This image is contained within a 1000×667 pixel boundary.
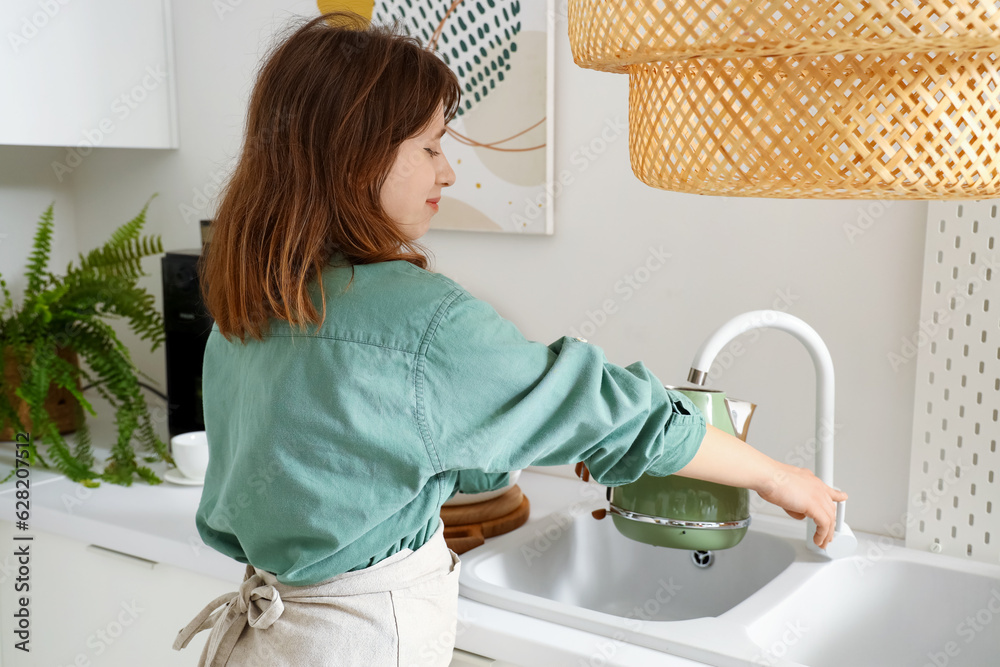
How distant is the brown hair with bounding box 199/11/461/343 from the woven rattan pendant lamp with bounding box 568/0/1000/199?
0.90 feet

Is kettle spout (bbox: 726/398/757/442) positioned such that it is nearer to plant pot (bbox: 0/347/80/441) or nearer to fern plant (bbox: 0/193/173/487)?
fern plant (bbox: 0/193/173/487)

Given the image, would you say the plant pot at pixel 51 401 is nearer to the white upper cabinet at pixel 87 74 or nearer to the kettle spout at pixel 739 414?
the white upper cabinet at pixel 87 74

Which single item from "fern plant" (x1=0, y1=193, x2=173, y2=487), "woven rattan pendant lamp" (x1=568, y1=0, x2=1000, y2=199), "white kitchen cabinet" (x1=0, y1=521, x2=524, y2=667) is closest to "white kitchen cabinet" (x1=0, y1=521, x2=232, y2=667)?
"white kitchen cabinet" (x1=0, y1=521, x2=524, y2=667)

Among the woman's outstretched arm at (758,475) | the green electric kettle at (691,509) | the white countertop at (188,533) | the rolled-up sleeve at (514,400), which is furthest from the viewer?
the green electric kettle at (691,509)

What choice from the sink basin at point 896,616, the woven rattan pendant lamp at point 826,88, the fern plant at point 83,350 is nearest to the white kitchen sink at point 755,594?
the sink basin at point 896,616

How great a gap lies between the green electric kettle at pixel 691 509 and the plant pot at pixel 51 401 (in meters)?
1.11

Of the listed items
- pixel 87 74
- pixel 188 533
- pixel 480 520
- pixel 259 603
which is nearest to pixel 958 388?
pixel 480 520

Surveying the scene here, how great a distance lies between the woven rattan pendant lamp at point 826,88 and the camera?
443mm

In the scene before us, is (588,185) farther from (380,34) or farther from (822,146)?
(822,146)

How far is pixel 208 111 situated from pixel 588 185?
893 millimetres

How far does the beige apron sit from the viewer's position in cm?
88

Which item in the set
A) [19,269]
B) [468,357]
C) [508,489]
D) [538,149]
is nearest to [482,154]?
[538,149]

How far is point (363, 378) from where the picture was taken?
2.52ft

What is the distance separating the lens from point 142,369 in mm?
2086
